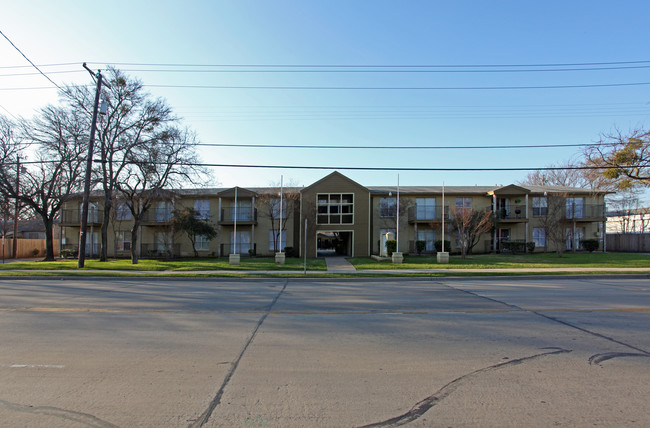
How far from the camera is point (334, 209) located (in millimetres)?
29953

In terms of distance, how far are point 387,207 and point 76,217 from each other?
88.3 ft

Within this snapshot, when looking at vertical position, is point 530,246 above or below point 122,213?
below

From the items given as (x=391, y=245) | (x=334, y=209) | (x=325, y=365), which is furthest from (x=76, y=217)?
(x=325, y=365)

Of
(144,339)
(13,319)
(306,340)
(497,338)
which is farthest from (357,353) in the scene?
(13,319)

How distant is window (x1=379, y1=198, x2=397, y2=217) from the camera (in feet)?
104

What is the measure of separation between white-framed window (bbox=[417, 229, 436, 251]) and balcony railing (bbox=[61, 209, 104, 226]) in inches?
1078

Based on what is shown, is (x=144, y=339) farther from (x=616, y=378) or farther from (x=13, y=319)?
(x=616, y=378)

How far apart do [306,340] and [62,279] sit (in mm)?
14971

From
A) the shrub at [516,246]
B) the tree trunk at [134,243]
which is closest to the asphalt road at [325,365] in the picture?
the tree trunk at [134,243]

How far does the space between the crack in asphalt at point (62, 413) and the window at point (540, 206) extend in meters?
34.7

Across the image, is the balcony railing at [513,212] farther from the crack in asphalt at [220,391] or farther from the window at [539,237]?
the crack in asphalt at [220,391]

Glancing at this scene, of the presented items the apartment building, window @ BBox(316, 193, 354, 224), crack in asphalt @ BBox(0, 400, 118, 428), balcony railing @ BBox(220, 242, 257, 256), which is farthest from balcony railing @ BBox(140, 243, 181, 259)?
crack in asphalt @ BBox(0, 400, 118, 428)

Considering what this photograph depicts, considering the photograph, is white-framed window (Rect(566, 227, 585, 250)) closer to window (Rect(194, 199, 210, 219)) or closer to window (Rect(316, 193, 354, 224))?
window (Rect(316, 193, 354, 224))

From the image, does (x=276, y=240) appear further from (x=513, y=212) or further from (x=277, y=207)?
(x=513, y=212)
